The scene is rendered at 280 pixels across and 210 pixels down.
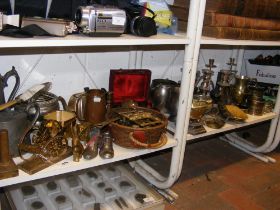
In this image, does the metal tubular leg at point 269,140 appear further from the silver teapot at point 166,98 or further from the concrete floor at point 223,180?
the silver teapot at point 166,98

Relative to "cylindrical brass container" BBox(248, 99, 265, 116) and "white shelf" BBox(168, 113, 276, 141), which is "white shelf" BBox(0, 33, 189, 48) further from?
"cylindrical brass container" BBox(248, 99, 265, 116)

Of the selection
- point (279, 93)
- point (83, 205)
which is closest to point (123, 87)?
point (83, 205)

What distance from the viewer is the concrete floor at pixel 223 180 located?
1399 mm

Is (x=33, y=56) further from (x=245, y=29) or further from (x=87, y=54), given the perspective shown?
(x=245, y=29)

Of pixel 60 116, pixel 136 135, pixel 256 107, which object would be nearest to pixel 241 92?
pixel 256 107

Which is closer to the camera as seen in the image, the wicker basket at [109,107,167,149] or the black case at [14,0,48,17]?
the black case at [14,0,48,17]

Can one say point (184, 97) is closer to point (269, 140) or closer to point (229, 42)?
point (229, 42)

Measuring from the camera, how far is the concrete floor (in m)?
1.40

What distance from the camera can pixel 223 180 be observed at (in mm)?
1573

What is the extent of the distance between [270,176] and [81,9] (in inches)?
A: 52.0

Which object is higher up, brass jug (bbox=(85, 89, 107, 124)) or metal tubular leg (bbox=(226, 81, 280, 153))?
brass jug (bbox=(85, 89, 107, 124))

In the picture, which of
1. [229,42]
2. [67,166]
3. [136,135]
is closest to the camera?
[67,166]

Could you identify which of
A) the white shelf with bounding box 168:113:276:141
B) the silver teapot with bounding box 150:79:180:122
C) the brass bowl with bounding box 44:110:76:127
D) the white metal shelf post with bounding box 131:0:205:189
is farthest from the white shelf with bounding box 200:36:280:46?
the brass bowl with bounding box 44:110:76:127

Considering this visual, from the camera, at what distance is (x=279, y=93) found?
1609mm
